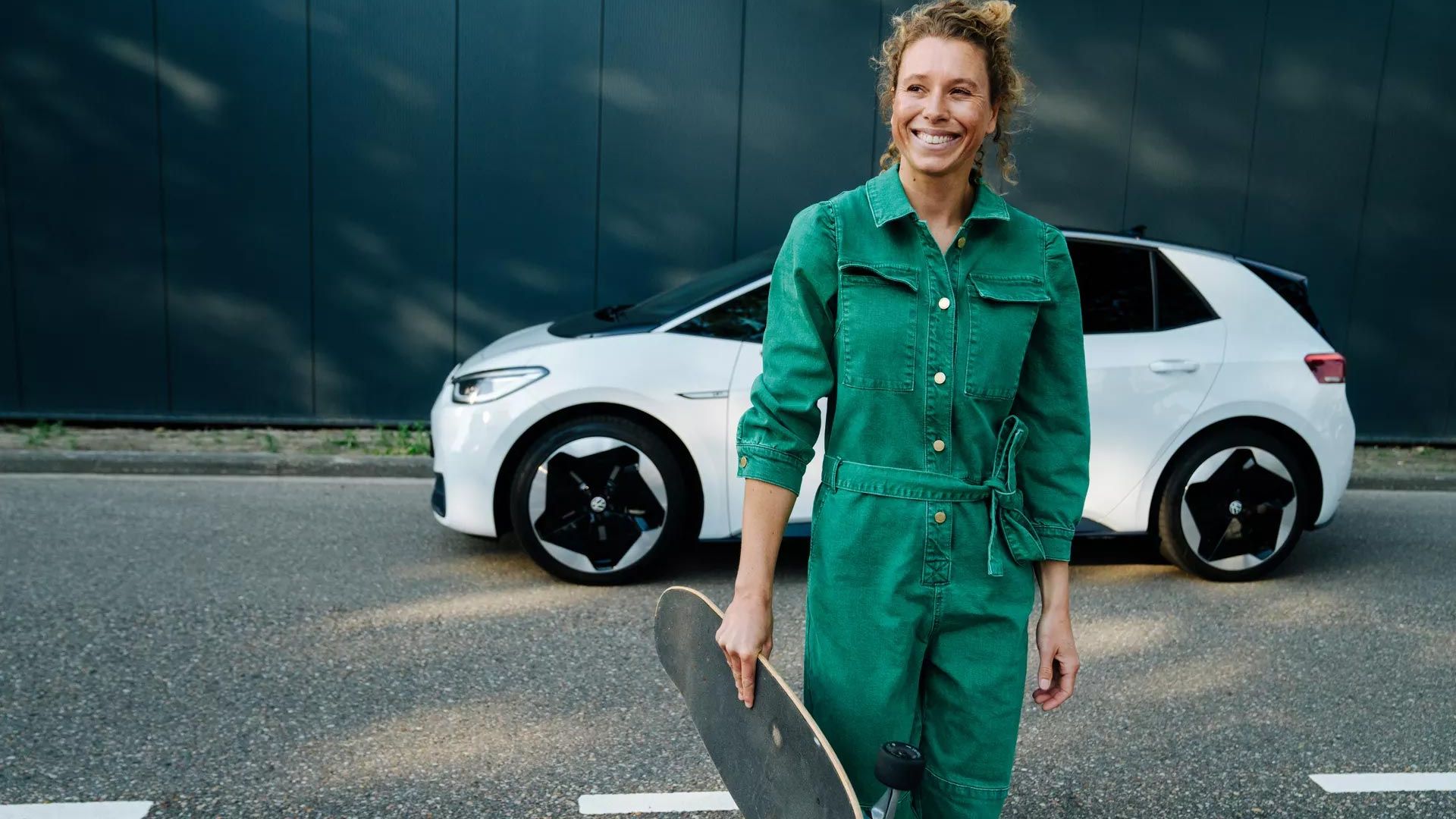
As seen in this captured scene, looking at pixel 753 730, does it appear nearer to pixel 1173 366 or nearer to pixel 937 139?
pixel 937 139

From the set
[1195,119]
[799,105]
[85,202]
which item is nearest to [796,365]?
[799,105]

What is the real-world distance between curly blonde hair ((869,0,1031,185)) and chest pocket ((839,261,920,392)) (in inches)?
10.0

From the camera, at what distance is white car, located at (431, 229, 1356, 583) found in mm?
5102

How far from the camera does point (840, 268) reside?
1863 mm

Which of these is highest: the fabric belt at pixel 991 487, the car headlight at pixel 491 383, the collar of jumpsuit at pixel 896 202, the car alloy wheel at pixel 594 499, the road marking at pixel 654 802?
the collar of jumpsuit at pixel 896 202

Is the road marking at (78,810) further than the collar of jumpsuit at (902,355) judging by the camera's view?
Yes

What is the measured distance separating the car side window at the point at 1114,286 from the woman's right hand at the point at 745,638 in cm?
392

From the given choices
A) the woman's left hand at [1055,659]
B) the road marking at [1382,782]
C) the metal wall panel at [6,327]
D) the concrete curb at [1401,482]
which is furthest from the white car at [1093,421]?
the metal wall panel at [6,327]

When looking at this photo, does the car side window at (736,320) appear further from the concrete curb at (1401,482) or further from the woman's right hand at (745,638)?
the concrete curb at (1401,482)

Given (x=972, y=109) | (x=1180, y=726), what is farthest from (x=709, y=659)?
(x=1180, y=726)

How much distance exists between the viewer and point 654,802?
3.30m

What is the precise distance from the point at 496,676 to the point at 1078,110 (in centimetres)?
650

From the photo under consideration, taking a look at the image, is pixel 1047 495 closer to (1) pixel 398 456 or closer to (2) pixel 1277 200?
(1) pixel 398 456

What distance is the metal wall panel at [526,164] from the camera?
8336mm
